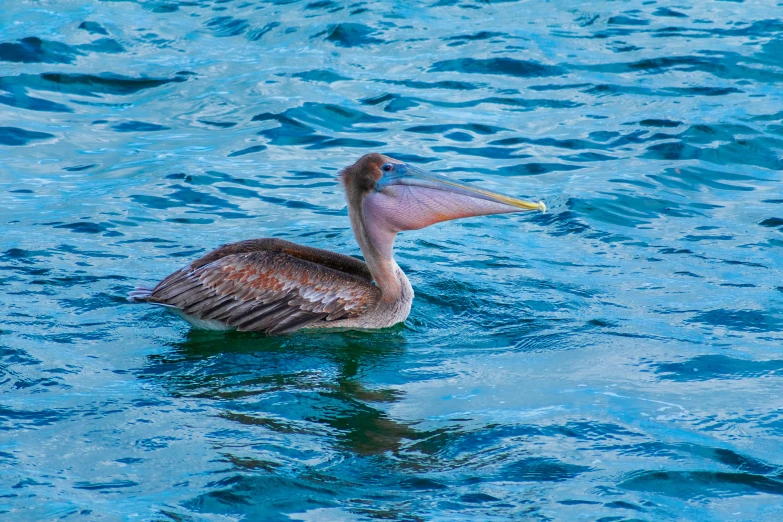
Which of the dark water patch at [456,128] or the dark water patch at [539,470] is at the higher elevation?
the dark water patch at [456,128]

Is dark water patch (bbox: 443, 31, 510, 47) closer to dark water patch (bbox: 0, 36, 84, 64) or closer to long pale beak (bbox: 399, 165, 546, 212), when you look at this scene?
dark water patch (bbox: 0, 36, 84, 64)

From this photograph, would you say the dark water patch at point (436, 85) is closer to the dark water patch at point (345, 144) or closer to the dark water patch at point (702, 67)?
the dark water patch at point (702, 67)

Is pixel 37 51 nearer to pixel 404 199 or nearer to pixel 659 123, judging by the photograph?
pixel 659 123

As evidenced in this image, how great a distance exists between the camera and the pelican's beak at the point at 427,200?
21.7ft

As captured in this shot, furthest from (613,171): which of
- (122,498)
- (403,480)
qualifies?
(122,498)

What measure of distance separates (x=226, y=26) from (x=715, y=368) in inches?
340

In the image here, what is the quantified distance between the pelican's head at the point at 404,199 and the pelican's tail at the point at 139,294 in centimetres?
137

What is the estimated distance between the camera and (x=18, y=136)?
1031 centimetres

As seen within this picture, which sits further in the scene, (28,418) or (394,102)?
Result: (394,102)

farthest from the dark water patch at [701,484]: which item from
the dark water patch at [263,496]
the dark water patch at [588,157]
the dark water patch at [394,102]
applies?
the dark water patch at [394,102]

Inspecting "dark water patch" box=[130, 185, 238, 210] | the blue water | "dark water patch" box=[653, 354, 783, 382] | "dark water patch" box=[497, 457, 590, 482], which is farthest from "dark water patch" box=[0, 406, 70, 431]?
"dark water patch" box=[130, 185, 238, 210]

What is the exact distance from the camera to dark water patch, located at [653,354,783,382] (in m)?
6.10

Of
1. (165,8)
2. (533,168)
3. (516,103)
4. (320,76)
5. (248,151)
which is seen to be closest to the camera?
(533,168)

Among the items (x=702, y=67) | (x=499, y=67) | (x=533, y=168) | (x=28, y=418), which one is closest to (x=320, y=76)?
(x=499, y=67)
